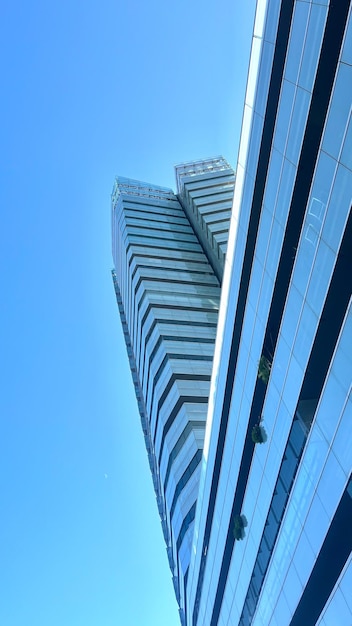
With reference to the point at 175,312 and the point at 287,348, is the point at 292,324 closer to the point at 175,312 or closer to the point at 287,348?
the point at 287,348

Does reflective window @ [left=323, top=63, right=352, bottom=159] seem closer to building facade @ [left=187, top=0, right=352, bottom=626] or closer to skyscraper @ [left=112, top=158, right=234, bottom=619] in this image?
building facade @ [left=187, top=0, right=352, bottom=626]

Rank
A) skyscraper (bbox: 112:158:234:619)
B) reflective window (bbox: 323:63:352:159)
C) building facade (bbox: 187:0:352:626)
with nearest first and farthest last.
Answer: reflective window (bbox: 323:63:352:159), building facade (bbox: 187:0:352:626), skyscraper (bbox: 112:158:234:619)

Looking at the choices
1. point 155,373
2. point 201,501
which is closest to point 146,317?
point 155,373

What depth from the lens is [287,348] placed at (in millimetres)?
16281

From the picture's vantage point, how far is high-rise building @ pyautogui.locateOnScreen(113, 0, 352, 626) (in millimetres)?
12812

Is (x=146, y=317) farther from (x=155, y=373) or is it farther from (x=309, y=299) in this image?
(x=309, y=299)

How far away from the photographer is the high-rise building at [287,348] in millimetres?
12812

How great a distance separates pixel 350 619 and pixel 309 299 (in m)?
10.9

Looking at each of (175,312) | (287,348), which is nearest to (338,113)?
(287,348)

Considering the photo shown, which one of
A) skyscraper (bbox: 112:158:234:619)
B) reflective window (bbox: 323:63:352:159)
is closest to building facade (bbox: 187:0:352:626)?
reflective window (bbox: 323:63:352:159)

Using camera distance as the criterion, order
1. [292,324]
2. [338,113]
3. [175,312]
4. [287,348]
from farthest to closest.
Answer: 1. [175,312]
2. [287,348]
3. [292,324]
4. [338,113]

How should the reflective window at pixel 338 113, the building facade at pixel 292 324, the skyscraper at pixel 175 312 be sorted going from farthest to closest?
the skyscraper at pixel 175 312 → the building facade at pixel 292 324 → the reflective window at pixel 338 113

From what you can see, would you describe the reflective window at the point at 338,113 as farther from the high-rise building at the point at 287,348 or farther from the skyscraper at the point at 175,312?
the skyscraper at the point at 175,312

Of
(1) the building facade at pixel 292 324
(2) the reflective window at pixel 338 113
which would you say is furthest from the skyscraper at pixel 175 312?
(2) the reflective window at pixel 338 113
